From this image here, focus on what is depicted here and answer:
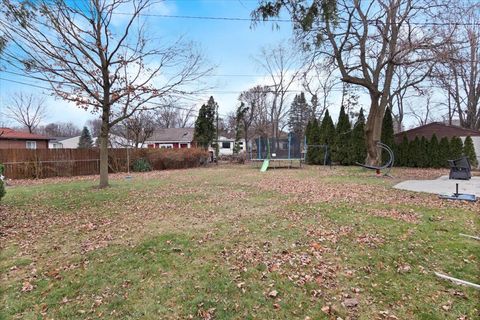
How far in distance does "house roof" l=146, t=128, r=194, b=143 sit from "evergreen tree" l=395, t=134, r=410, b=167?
25.2m

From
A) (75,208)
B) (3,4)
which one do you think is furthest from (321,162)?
(3,4)

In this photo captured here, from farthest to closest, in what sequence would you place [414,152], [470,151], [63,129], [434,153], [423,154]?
[63,129] < [414,152] < [423,154] < [434,153] < [470,151]

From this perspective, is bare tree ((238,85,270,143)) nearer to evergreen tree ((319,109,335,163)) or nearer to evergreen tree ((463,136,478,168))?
evergreen tree ((319,109,335,163))

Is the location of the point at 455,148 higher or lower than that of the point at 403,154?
higher

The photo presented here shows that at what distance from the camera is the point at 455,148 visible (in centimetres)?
1470

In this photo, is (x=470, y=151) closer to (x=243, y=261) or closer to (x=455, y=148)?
(x=455, y=148)

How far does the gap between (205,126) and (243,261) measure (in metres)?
20.1

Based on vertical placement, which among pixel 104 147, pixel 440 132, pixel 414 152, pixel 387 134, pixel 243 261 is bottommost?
pixel 243 261

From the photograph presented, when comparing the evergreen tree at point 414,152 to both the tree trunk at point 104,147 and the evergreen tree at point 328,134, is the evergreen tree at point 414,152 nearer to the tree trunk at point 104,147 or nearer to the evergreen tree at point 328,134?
the evergreen tree at point 328,134

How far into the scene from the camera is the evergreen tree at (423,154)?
15148mm

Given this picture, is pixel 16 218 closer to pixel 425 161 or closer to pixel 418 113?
pixel 425 161

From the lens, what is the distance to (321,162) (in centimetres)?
1880

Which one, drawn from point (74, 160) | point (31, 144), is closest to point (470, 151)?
point (74, 160)

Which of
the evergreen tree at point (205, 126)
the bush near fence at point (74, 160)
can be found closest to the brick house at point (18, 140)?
the bush near fence at point (74, 160)
